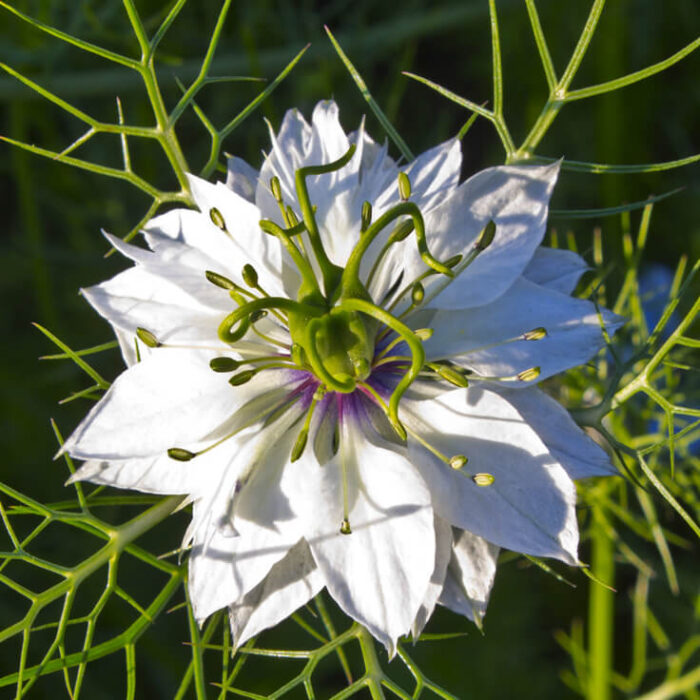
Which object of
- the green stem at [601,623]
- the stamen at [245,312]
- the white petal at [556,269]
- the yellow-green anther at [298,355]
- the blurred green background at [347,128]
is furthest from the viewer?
the blurred green background at [347,128]

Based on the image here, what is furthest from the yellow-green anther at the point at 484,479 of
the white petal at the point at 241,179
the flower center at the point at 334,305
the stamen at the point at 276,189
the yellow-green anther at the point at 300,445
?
the white petal at the point at 241,179

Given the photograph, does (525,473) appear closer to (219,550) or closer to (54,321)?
(219,550)

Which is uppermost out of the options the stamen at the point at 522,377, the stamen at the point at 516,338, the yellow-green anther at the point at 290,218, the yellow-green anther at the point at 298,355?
the yellow-green anther at the point at 290,218

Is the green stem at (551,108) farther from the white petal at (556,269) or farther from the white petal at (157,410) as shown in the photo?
the white petal at (157,410)

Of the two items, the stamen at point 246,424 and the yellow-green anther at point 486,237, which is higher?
the yellow-green anther at point 486,237

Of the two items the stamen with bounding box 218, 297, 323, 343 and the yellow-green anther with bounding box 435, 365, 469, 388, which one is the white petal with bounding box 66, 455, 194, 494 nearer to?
the stamen with bounding box 218, 297, 323, 343

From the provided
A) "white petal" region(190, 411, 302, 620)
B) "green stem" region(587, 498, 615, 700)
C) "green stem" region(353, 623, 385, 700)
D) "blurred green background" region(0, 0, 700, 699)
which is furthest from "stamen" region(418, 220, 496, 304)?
"blurred green background" region(0, 0, 700, 699)
